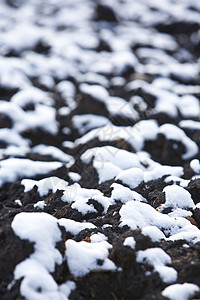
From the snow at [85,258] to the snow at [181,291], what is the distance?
0.95 ft

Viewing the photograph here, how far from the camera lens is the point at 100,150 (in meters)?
3.56

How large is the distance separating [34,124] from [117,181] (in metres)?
1.96

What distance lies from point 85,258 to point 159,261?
1.26ft

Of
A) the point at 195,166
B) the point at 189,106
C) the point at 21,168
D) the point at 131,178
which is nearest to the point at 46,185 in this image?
the point at 21,168

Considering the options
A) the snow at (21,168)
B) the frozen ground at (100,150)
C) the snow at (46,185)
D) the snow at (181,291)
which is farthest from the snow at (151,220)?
the snow at (21,168)

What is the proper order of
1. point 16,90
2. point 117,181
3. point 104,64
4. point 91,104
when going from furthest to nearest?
point 104,64 < point 16,90 < point 91,104 < point 117,181

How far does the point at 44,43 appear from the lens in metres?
7.20

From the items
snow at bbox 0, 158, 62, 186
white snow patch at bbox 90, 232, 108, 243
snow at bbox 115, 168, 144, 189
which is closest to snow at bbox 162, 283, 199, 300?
white snow patch at bbox 90, 232, 108, 243

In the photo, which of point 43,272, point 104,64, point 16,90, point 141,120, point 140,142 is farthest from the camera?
point 104,64

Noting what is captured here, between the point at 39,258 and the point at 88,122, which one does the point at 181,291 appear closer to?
the point at 39,258

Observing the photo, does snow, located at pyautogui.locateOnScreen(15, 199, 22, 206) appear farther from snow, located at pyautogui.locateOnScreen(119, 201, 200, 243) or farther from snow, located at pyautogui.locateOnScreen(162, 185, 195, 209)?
snow, located at pyautogui.locateOnScreen(162, 185, 195, 209)

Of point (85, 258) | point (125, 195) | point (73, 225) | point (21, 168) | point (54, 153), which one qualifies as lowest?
point (54, 153)

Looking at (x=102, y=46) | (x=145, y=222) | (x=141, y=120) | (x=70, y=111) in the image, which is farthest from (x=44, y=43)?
(x=145, y=222)

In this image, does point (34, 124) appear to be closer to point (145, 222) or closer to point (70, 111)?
point (70, 111)
